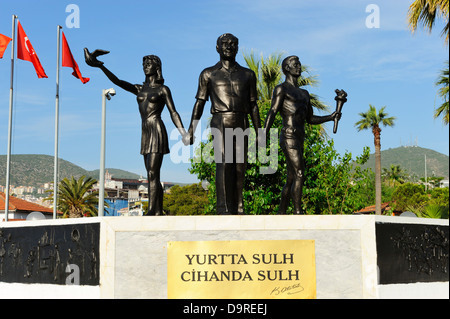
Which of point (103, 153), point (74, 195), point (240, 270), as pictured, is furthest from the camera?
point (74, 195)

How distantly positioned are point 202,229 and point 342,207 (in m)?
12.1

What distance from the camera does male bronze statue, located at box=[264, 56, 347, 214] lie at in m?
8.49

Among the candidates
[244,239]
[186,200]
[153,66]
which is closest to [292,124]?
[244,239]

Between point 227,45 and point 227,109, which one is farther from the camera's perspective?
point 227,45

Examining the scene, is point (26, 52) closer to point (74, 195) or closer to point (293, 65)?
point (293, 65)

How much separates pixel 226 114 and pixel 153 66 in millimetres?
1457

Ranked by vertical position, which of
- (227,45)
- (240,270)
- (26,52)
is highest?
(26,52)

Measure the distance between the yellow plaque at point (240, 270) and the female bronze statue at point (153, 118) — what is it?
117cm

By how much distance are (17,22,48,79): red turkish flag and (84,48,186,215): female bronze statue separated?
11.0m

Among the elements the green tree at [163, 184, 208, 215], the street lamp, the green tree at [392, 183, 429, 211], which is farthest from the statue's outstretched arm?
the green tree at [163, 184, 208, 215]

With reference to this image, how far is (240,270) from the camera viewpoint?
752 cm

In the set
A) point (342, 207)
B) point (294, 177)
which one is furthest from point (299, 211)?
point (342, 207)

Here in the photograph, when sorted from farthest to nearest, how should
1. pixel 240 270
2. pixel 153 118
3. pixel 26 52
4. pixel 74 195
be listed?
1. pixel 74 195
2. pixel 26 52
3. pixel 153 118
4. pixel 240 270

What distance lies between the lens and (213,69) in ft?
27.8
